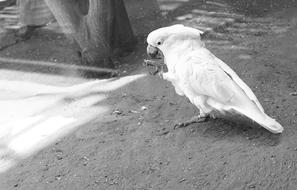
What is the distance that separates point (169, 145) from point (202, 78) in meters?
0.49

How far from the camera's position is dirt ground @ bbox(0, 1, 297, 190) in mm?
2732

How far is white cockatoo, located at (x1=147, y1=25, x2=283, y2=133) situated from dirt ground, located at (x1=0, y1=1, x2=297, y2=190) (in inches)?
5.3

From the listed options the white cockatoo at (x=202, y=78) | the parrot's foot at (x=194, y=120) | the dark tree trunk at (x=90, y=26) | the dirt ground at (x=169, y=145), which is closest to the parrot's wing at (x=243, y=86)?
the white cockatoo at (x=202, y=78)

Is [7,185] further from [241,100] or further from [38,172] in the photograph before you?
[241,100]

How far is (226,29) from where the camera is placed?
17.9 ft

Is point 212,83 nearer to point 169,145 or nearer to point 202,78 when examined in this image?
point 202,78

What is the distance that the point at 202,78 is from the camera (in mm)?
3045

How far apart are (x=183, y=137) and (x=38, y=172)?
0.98 metres

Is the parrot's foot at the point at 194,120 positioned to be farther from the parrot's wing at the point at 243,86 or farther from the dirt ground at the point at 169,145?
the parrot's wing at the point at 243,86

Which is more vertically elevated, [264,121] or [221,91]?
[221,91]

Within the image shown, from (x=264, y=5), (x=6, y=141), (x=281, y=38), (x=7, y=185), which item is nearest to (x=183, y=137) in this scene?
(x=7, y=185)

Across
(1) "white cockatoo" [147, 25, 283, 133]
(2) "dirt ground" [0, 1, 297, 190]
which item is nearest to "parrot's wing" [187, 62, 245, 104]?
(1) "white cockatoo" [147, 25, 283, 133]

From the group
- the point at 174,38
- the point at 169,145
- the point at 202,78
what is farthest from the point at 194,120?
the point at 174,38

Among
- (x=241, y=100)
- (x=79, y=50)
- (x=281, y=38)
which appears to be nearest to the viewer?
(x=241, y=100)
